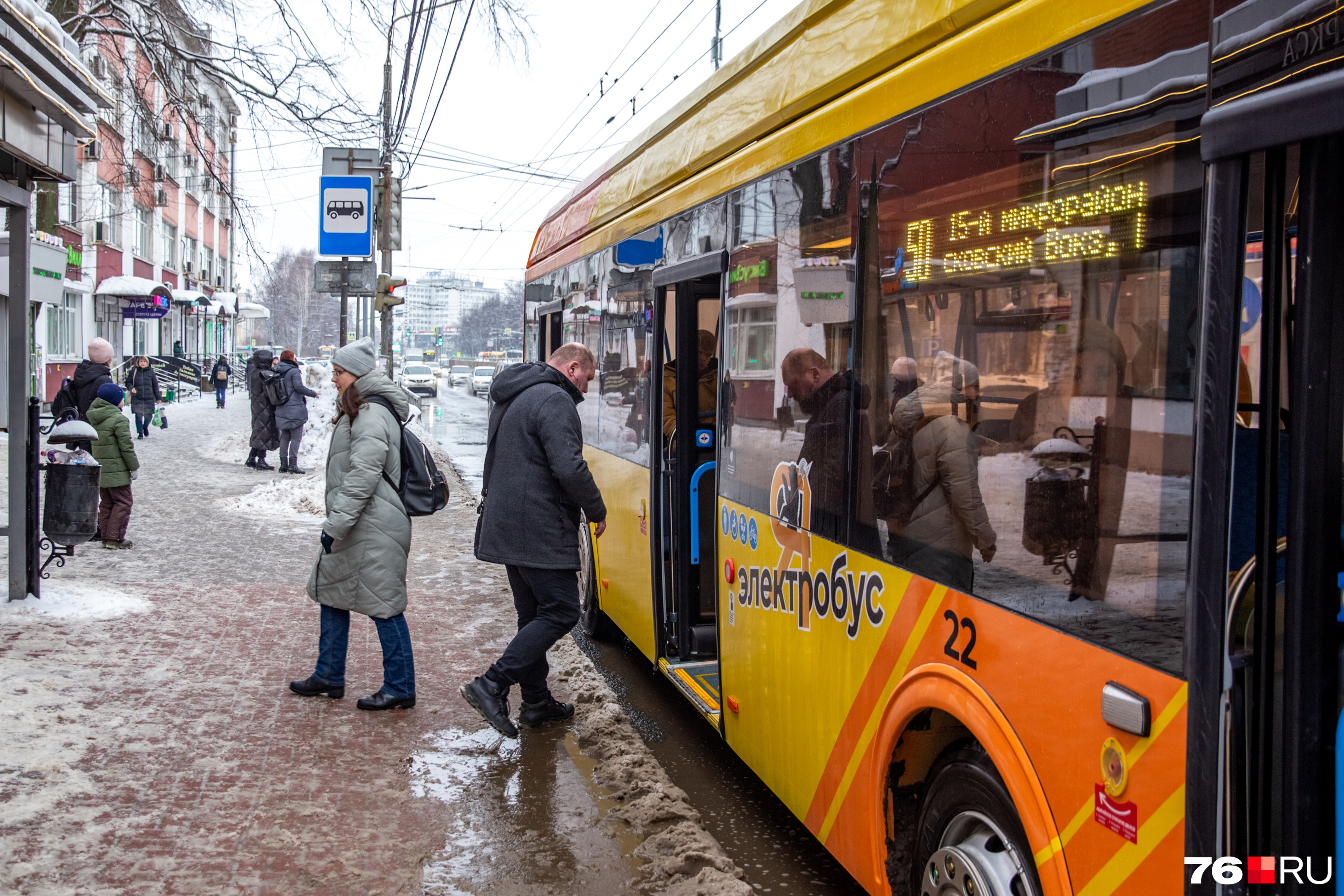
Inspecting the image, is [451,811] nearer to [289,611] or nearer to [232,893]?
[232,893]

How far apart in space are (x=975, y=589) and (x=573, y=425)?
278 centimetres

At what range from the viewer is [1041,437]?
2.47 meters

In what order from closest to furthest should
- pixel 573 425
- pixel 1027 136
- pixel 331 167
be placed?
pixel 1027 136
pixel 573 425
pixel 331 167

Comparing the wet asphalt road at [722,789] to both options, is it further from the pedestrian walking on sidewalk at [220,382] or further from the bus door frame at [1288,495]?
the pedestrian walking on sidewalk at [220,382]

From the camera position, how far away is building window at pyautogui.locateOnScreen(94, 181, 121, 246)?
3319 centimetres

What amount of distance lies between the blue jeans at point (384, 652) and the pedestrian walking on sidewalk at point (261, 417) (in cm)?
1174

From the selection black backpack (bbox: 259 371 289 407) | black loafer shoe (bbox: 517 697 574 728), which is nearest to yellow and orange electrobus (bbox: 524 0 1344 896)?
black loafer shoe (bbox: 517 697 574 728)

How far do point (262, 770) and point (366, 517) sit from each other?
1.25 meters

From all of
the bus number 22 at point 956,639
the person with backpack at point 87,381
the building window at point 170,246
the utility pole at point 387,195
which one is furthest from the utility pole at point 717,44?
the building window at point 170,246

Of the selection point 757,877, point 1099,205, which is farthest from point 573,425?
point 1099,205

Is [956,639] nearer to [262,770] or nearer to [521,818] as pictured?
[521,818]

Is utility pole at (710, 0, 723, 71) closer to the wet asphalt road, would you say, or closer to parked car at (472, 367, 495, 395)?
the wet asphalt road

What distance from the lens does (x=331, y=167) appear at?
532 inches

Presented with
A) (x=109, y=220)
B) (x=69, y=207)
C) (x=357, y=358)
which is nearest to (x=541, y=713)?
(x=357, y=358)
